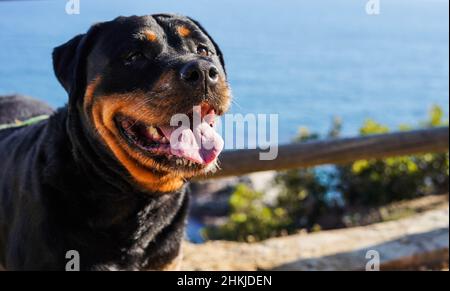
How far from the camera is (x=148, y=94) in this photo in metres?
2.96

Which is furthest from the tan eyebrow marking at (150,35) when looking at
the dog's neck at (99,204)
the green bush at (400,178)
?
the green bush at (400,178)

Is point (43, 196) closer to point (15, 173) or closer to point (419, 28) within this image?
point (15, 173)

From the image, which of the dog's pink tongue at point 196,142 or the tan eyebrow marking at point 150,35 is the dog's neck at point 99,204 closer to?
the dog's pink tongue at point 196,142

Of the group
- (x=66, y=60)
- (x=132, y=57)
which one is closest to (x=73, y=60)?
(x=66, y=60)

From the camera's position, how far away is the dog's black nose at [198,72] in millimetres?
2854

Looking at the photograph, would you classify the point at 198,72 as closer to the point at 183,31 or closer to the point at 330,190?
the point at 183,31

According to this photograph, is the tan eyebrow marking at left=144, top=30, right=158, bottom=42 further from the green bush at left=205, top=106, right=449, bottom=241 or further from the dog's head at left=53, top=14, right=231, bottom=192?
the green bush at left=205, top=106, right=449, bottom=241

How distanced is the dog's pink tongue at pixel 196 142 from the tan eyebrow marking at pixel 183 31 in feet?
→ 1.81

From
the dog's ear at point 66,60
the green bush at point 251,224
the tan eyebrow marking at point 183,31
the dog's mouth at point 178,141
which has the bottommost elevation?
the green bush at point 251,224

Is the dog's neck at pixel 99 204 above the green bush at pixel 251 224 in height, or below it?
above

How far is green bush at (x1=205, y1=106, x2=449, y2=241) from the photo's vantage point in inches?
263

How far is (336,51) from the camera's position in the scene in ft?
66.1

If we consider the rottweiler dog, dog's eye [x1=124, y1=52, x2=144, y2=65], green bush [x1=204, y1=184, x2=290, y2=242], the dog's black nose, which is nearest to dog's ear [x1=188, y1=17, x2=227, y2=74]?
the rottweiler dog

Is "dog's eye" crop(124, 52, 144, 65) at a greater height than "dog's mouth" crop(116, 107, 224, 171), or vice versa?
"dog's eye" crop(124, 52, 144, 65)
